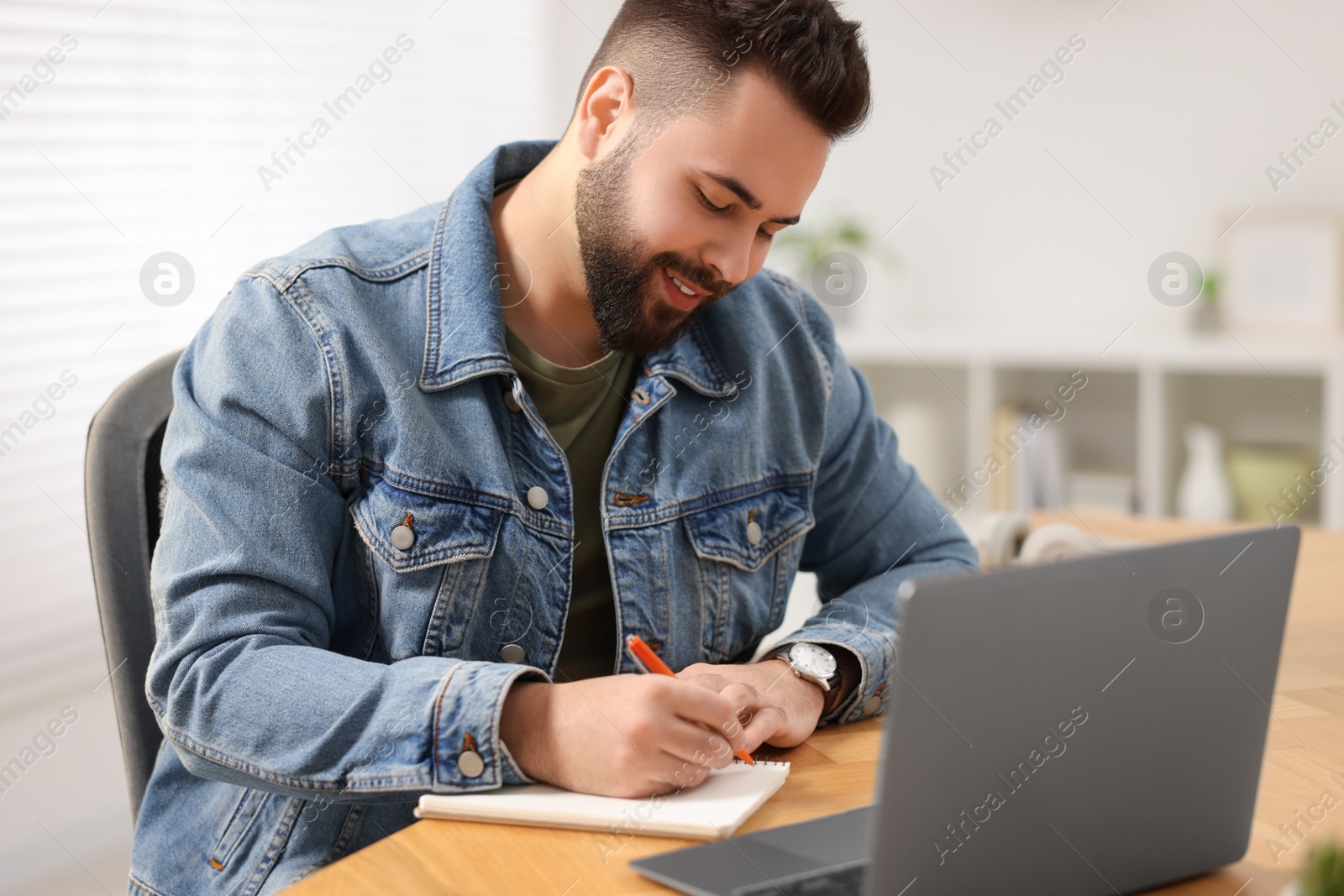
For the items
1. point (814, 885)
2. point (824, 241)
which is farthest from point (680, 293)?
point (824, 241)

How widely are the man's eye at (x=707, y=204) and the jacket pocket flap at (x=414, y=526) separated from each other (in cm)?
34

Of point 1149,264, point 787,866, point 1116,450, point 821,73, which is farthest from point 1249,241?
point 787,866

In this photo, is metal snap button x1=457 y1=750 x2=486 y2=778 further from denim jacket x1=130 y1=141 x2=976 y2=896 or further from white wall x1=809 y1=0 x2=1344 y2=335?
white wall x1=809 y1=0 x2=1344 y2=335

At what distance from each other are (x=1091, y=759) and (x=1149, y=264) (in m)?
2.61

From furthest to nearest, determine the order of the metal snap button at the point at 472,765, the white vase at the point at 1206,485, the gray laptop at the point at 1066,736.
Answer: the white vase at the point at 1206,485 < the metal snap button at the point at 472,765 < the gray laptop at the point at 1066,736

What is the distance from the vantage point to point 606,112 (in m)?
1.15

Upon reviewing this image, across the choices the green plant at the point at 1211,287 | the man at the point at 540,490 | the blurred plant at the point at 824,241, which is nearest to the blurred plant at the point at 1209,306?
the green plant at the point at 1211,287

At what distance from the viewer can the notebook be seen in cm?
76

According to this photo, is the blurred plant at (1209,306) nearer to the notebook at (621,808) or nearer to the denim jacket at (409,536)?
the denim jacket at (409,536)

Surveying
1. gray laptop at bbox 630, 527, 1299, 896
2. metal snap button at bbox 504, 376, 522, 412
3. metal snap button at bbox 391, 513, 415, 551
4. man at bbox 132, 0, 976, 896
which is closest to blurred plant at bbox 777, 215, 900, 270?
man at bbox 132, 0, 976, 896

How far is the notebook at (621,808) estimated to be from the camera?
0.76m

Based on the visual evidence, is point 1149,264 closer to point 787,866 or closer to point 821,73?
point 821,73

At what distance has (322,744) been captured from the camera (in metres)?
0.85

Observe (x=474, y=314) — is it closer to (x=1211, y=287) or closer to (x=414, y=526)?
(x=414, y=526)
